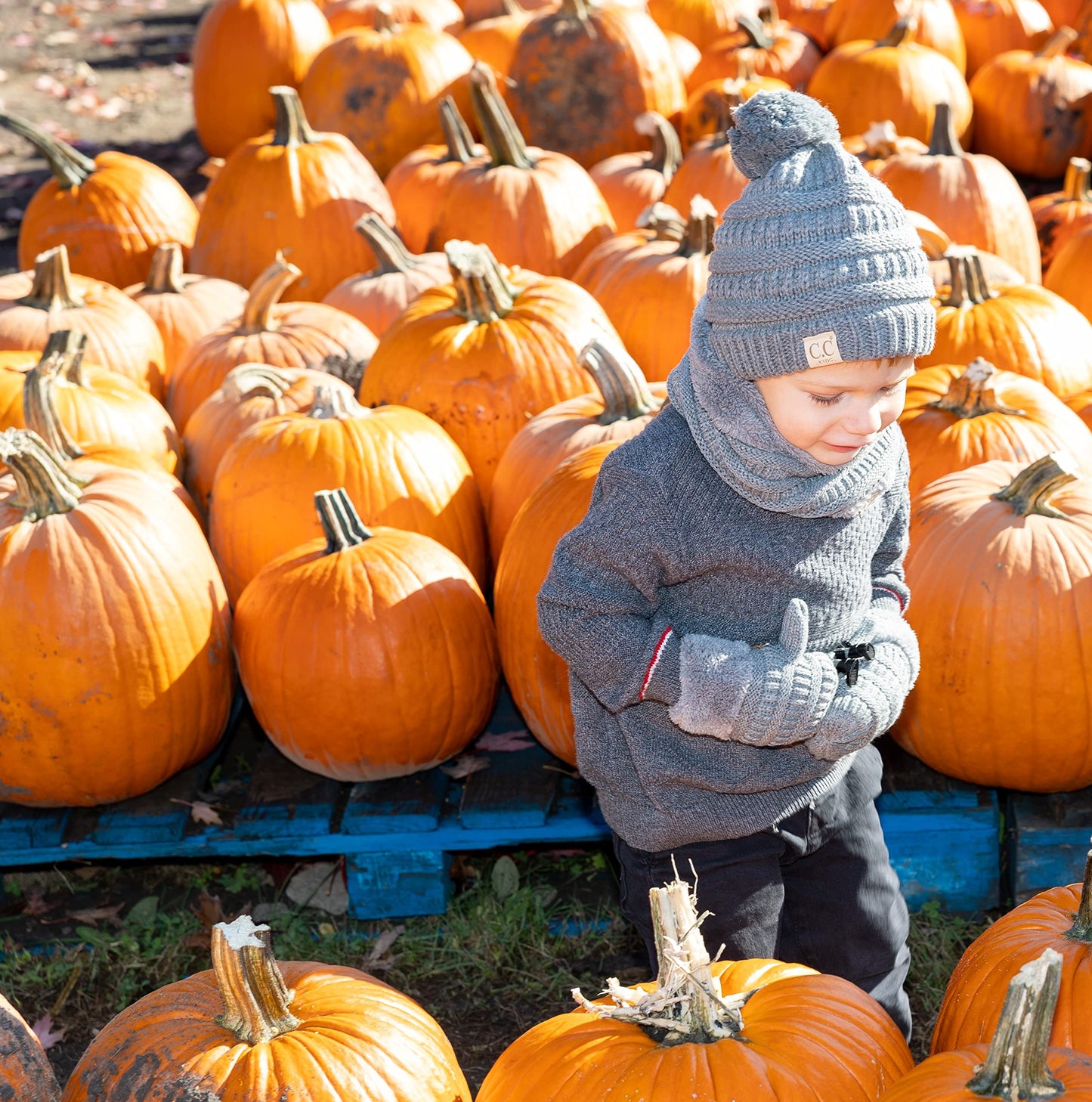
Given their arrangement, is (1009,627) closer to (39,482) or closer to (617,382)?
(617,382)

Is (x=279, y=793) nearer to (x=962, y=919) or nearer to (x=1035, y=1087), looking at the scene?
(x=962, y=919)

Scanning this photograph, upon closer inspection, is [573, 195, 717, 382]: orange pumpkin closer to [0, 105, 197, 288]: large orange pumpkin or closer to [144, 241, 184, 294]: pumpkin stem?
[144, 241, 184, 294]: pumpkin stem

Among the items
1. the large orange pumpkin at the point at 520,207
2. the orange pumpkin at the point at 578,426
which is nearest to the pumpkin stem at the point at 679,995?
the orange pumpkin at the point at 578,426

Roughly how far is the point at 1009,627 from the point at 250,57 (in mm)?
6441

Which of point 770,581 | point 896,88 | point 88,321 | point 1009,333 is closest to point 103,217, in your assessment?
point 88,321

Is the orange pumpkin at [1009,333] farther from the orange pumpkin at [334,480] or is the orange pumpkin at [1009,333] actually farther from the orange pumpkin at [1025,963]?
the orange pumpkin at [1025,963]

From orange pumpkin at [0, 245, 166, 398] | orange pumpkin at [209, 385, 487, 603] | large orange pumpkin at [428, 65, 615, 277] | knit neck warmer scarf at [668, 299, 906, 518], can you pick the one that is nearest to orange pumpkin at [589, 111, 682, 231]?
large orange pumpkin at [428, 65, 615, 277]

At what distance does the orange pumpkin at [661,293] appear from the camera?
4.60 meters

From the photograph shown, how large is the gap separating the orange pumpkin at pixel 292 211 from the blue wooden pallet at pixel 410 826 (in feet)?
9.30

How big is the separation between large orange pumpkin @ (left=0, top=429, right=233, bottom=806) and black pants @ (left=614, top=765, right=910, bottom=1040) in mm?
1363

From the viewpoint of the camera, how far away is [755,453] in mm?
2215

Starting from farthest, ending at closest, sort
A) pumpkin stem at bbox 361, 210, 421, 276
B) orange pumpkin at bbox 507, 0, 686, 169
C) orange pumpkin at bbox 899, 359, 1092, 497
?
1. orange pumpkin at bbox 507, 0, 686, 169
2. pumpkin stem at bbox 361, 210, 421, 276
3. orange pumpkin at bbox 899, 359, 1092, 497

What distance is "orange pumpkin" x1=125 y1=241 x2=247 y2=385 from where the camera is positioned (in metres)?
5.28

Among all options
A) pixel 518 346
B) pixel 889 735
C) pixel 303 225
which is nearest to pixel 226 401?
pixel 518 346
